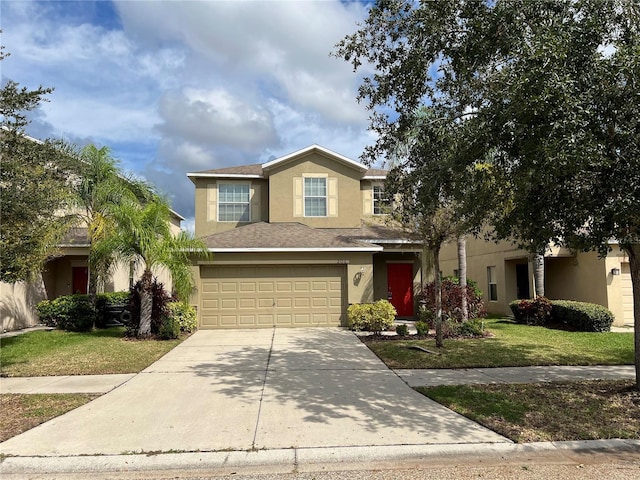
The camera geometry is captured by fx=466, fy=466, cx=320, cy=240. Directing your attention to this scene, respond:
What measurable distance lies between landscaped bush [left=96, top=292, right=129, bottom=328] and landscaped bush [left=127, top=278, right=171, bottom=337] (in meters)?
2.89

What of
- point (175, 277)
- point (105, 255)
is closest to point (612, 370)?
point (175, 277)

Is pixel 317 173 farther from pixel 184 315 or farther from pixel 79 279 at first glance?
pixel 79 279

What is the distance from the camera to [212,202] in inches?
799

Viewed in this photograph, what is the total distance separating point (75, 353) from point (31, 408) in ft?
15.9

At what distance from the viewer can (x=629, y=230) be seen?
6.56m

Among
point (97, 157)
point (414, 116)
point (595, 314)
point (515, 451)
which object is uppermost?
point (97, 157)

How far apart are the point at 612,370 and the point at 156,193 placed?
14040mm

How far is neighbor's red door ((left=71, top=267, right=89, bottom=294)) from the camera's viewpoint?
19.5 m

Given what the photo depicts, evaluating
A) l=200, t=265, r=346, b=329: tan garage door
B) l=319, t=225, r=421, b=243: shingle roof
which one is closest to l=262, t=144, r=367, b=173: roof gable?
l=319, t=225, r=421, b=243: shingle roof

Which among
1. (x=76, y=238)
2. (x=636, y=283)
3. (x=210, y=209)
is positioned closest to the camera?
(x=636, y=283)

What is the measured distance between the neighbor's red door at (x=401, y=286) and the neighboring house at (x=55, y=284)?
31.9 feet

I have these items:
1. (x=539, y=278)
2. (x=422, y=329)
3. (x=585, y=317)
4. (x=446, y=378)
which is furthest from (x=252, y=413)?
(x=539, y=278)

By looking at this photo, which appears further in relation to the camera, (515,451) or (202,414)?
(202,414)

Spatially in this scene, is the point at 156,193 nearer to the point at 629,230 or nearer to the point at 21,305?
the point at 21,305
